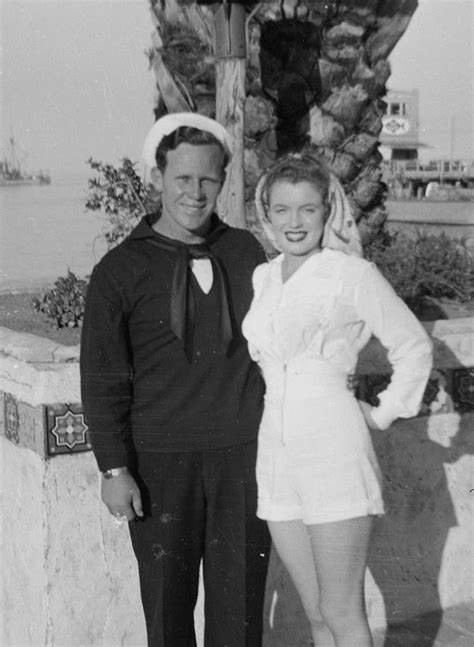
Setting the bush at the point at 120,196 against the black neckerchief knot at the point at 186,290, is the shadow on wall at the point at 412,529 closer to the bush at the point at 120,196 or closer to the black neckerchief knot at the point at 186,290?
the black neckerchief knot at the point at 186,290

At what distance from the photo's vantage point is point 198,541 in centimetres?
278

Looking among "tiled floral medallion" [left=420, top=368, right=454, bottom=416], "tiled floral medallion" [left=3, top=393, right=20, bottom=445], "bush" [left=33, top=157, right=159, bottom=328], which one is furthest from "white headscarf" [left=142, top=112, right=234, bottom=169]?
"bush" [left=33, top=157, right=159, bottom=328]

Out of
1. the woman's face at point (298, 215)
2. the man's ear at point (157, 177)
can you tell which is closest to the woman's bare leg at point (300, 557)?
the woman's face at point (298, 215)

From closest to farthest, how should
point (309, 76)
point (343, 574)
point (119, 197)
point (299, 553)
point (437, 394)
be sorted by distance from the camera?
point (343, 574) < point (299, 553) < point (437, 394) < point (119, 197) < point (309, 76)

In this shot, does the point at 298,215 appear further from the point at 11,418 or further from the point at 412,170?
the point at 412,170

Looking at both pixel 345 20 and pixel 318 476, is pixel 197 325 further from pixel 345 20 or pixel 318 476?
pixel 345 20

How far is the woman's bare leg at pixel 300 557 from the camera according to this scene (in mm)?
2557

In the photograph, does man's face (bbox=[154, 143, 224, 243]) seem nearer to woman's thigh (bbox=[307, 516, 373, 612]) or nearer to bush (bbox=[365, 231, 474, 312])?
woman's thigh (bbox=[307, 516, 373, 612])

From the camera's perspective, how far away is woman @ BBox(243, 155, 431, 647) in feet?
8.07

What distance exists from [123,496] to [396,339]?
909 millimetres

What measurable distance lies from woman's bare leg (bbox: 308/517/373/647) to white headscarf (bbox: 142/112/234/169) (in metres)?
1.16

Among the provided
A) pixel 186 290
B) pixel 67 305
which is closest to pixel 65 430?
pixel 186 290

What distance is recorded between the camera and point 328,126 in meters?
7.00

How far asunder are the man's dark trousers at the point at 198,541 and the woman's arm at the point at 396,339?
516 millimetres
